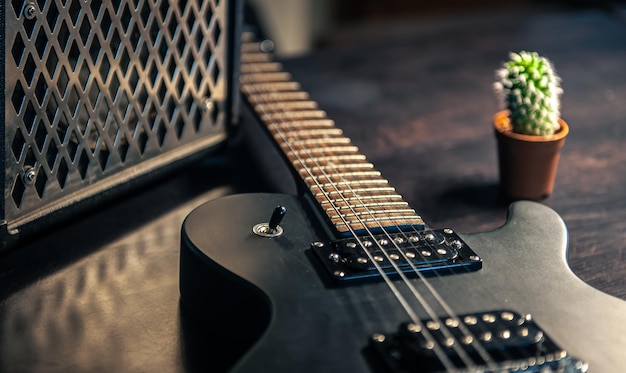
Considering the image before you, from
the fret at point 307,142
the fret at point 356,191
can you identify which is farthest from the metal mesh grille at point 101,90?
the fret at point 356,191

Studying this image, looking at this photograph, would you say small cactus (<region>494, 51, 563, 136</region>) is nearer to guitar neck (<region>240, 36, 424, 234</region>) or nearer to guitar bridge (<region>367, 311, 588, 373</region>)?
guitar neck (<region>240, 36, 424, 234</region>)

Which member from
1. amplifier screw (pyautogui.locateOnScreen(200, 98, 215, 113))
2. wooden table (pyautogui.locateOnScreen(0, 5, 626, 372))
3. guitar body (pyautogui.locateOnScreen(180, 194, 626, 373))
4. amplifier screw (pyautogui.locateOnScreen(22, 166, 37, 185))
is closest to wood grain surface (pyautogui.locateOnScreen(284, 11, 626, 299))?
wooden table (pyautogui.locateOnScreen(0, 5, 626, 372))

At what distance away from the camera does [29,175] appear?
30.4 inches

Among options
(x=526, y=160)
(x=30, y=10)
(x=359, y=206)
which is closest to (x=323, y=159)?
(x=359, y=206)

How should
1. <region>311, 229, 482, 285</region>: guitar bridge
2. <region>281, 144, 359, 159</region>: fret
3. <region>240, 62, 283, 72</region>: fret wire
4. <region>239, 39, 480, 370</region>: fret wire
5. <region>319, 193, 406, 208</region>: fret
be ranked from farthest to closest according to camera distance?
<region>240, 62, 283, 72</region>: fret wire, <region>281, 144, 359, 159</region>: fret, <region>319, 193, 406, 208</region>: fret, <region>311, 229, 482, 285</region>: guitar bridge, <region>239, 39, 480, 370</region>: fret wire

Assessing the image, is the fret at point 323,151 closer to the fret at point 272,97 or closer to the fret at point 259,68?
the fret at point 272,97

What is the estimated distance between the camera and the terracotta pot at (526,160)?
36.0 inches

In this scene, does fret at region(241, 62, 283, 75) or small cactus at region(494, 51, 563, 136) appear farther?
fret at region(241, 62, 283, 75)

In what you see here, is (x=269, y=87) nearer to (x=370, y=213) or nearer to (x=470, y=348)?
(x=370, y=213)

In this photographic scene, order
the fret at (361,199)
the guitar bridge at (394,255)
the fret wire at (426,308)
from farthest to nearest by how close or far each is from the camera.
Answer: the fret at (361,199), the guitar bridge at (394,255), the fret wire at (426,308)

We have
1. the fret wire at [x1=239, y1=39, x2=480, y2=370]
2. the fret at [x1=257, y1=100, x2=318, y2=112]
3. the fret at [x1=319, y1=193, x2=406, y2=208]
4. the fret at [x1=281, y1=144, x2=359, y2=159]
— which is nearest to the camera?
the fret wire at [x1=239, y1=39, x2=480, y2=370]

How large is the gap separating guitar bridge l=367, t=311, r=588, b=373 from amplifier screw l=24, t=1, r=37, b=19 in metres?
0.41

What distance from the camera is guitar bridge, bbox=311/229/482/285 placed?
684mm

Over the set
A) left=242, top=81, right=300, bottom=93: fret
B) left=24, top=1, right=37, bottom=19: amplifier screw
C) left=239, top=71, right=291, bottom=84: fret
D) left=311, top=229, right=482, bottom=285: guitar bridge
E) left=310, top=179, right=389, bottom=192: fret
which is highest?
left=24, top=1, right=37, bottom=19: amplifier screw
